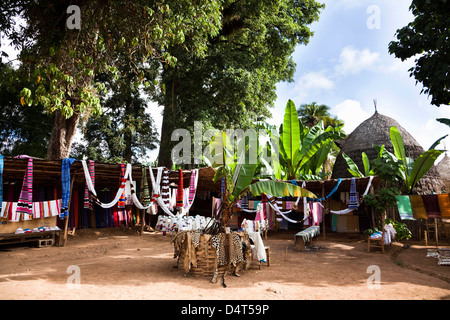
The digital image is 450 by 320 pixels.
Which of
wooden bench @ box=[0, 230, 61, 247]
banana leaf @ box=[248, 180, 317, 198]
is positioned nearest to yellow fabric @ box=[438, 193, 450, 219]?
banana leaf @ box=[248, 180, 317, 198]

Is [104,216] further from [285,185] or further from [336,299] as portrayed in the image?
[336,299]

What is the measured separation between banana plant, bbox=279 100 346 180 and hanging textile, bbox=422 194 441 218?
3936 mm

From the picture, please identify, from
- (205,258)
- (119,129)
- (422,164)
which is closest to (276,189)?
(205,258)

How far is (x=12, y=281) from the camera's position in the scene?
5.20 m

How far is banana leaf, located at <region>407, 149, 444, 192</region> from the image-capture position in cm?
1027

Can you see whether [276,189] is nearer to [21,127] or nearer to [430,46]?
[430,46]

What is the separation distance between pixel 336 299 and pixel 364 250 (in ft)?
19.1

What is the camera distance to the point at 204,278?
588 centimetres

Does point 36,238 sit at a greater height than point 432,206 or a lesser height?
lesser

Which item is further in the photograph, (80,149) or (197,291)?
(80,149)

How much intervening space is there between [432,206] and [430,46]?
5.48 metres

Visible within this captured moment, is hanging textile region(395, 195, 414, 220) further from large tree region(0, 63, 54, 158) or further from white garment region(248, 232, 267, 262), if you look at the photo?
large tree region(0, 63, 54, 158)

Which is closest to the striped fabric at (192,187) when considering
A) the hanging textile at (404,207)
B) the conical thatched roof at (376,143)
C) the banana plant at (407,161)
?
the banana plant at (407,161)
